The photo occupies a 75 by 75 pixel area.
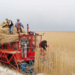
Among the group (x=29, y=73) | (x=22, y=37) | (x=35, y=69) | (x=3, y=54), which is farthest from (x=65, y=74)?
(x=3, y=54)

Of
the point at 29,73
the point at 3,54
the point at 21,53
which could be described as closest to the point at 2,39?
the point at 3,54

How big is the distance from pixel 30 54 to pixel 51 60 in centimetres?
129

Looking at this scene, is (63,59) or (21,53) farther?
(21,53)

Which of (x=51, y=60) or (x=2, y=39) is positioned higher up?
(x=2, y=39)

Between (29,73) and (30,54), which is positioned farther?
(30,54)

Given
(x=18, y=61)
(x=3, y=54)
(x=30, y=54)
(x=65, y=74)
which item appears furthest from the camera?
(x=3, y=54)

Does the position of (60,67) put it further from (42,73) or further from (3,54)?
(3,54)

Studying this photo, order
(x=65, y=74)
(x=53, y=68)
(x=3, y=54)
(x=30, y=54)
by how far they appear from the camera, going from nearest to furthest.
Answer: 1. (x=65, y=74)
2. (x=53, y=68)
3. (x=30, y=54)
4. (x=3, y=54)

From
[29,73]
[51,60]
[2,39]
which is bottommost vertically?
[29,73]

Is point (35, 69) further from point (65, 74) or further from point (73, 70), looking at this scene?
point (73, 70)

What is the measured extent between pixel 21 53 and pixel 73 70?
103 inches

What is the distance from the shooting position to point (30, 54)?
527cm

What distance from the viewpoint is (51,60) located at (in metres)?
4.48

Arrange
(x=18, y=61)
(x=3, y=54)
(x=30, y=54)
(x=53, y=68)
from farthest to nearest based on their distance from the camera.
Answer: (x=3, y=54) < (x=30, y=54) < (x=18, y=61) < (x=53, y=68)
